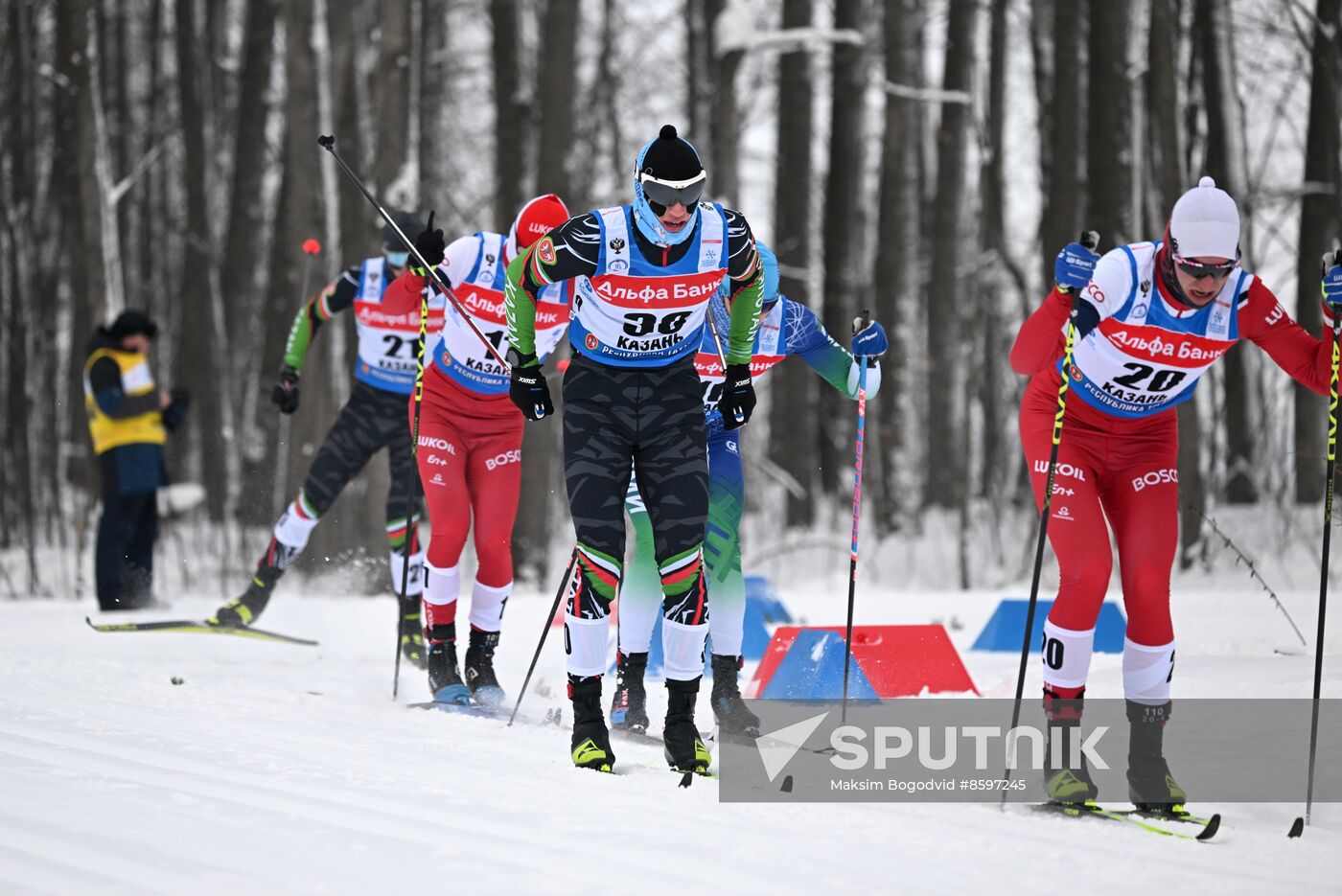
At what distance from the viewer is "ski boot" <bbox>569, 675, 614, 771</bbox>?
15.8 ft

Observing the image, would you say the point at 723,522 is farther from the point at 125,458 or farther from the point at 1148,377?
the point at 125,458

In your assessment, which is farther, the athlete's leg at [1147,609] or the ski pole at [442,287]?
the ski pole at [442,287]

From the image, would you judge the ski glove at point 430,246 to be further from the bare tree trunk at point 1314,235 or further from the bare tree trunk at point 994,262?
the bare tree trunk at point 994,262

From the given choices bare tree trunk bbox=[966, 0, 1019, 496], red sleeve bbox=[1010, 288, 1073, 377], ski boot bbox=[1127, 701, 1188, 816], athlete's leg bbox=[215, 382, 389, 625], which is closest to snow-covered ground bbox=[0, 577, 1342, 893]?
ski boot bbox=[1127, 701, 1188, 816]

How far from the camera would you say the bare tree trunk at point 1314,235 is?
12.4 meters

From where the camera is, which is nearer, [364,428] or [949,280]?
[364,428]

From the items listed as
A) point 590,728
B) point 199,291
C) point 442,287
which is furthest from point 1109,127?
point 199,291

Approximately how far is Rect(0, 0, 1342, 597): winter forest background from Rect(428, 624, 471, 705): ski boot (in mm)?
4110

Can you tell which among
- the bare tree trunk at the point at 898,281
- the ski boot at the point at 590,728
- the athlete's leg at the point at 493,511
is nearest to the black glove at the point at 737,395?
the ski boot at the point at 590,728

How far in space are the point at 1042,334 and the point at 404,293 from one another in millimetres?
3091

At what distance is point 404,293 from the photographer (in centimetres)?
666

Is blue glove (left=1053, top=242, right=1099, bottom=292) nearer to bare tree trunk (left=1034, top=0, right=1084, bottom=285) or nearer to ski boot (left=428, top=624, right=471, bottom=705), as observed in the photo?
ski boot (left=428, top=624, right=471, bottom=705)

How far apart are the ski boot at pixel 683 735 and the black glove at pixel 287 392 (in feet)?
12.0

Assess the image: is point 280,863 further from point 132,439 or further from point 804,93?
point 804,93
